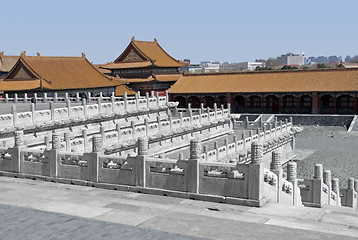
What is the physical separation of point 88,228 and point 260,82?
2074 inches

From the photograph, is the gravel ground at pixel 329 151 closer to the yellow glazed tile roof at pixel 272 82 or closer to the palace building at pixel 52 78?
the yellow glazed tile roof at pixel 272 82

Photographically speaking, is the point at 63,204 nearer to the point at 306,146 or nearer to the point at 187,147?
the point at 187,147

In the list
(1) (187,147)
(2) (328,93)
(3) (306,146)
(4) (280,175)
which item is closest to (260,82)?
(2) (328,93)

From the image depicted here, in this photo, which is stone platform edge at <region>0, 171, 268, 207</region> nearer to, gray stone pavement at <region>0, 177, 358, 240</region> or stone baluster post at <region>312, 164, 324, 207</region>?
gray stone pavement at <region>0, 177, 358, 240</region>

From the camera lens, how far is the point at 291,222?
11359 mm

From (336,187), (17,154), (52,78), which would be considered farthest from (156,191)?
(52,78)

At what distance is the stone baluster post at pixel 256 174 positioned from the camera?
1245cm

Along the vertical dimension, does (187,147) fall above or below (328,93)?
below

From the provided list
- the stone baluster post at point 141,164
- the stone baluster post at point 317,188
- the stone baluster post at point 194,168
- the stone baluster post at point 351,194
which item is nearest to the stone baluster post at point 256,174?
the stone baluster post at point 194,168

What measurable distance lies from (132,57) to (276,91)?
69.8 ft

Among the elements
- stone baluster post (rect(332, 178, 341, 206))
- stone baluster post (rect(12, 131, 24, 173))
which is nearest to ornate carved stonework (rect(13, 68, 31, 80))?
stone baluster post (rect(12, 131, 24, 173))

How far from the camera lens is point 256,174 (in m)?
12.6

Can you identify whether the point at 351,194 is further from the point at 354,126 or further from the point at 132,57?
the point at 132,57

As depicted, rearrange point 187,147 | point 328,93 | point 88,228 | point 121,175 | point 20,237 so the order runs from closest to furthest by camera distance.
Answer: point 20,237 < point 88,228 < point 121,175 < point 187,147 < point 328,93
